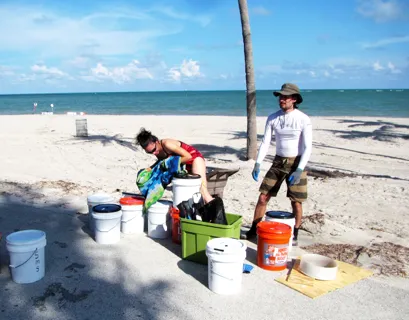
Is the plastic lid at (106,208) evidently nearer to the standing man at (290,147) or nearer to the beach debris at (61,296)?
the beach debris at (61,296)

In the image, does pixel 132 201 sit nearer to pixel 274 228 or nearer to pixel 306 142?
pixel 274 228

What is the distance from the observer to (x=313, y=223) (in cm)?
579

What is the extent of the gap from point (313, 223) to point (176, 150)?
226cm

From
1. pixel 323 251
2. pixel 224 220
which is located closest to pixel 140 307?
pixel 224 220

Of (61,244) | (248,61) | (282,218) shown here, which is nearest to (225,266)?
(282,218)

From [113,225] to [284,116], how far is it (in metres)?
2.43

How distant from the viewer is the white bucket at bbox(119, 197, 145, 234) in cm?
518

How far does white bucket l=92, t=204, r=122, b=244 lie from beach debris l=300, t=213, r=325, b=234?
258cm

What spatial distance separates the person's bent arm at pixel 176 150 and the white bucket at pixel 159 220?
2.22 feet

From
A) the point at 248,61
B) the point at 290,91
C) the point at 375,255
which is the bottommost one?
the point at 375,255

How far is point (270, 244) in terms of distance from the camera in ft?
13.7

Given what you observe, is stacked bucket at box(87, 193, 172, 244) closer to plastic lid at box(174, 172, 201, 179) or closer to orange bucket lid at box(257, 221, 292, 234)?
plastic lid at box(174, 172, 201, 179)

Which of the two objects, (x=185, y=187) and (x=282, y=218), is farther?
(x=185, y=187)

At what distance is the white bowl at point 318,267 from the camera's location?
4016mm
